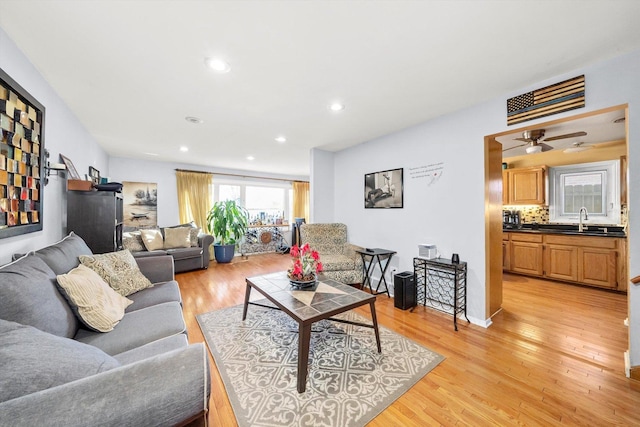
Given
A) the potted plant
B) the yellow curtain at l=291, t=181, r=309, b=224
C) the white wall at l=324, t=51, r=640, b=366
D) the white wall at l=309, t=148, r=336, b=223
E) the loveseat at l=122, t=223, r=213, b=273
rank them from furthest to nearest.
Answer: the yellow curtain at l=291, t=181, r=309, b=224 < the potted plant < the loveseat at l=122, t=223, r=213, b=273 < the white wall at l=309, t=148, r=336, b=223 < the white wall at l=324, t=51, r=640, b=366

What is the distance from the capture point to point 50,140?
2205 mm

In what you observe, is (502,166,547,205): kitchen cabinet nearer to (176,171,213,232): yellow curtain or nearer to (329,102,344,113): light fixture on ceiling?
(329,102,344,113): light fixture on ceiling

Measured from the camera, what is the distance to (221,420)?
1.43 metres

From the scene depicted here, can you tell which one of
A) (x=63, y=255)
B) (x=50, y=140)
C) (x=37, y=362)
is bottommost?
(x=37, y=362)

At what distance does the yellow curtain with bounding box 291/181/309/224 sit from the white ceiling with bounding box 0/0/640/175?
15.1ft

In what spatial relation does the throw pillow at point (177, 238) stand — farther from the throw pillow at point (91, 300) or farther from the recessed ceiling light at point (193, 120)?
the throw pillow at point (91, 300)

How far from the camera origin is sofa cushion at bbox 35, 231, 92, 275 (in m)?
1.49

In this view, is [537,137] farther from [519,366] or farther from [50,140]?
[50,140]

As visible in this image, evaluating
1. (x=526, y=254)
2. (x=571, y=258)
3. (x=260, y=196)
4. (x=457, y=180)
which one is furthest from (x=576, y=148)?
(x=260, y=196)

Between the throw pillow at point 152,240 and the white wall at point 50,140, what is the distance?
1541 mm

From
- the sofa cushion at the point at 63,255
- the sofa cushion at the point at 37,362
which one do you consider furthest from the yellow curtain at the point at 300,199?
the sofa cushion at the point at 37,362

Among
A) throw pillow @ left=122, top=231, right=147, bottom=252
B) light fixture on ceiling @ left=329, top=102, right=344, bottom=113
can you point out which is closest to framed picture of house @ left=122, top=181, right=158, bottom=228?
throw pillow @ left=122, top=231, right=147, bottom=252

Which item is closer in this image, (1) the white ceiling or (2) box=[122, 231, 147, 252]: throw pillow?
(1) the white ceiling

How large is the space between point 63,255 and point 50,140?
4.32 feet
